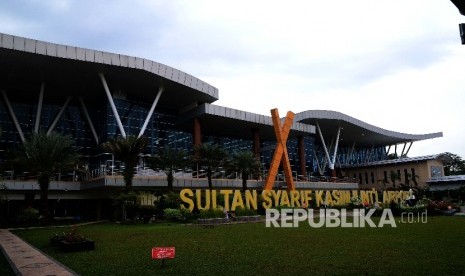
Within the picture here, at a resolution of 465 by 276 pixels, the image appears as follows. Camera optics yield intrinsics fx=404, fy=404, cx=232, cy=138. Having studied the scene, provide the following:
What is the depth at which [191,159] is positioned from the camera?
43.0 metres

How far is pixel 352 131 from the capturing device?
263 ft

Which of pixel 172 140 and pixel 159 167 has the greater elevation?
pixel 172 140

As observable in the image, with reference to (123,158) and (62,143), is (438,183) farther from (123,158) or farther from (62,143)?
(62,143)

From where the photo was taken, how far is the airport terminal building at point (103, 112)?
A: 136 feet

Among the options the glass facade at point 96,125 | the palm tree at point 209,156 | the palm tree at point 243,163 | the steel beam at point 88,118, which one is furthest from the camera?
the steel beam at point 88,118

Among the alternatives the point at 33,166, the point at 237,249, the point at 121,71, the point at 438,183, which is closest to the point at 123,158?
the point at 33,166

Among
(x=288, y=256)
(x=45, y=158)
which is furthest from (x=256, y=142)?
(x=288, y=256)

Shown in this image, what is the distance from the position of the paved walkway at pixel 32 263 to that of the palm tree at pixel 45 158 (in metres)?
17.9

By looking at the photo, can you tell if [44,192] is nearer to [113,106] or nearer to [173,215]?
[173,215]

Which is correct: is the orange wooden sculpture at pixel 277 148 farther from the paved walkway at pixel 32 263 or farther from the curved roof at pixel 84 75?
the paved walkway at pixel 32 263

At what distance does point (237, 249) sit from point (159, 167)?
85.3 ft

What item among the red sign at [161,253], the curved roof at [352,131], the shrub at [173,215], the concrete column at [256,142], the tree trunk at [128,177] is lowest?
the shrub at [173,215]

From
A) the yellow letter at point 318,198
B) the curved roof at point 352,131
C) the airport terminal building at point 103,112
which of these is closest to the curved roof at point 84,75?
the airport terminal building at point 103,112

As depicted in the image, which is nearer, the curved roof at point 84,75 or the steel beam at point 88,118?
the curved roof at point 84,75
